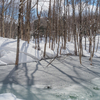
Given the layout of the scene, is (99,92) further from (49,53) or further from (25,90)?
(49,53)

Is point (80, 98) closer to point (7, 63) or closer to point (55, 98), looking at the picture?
point (55, 98)

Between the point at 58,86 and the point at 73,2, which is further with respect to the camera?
the point at 73,2

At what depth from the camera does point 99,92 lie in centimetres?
507

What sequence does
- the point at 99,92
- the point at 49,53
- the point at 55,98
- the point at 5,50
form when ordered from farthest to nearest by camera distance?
1. the point at 49,53
2. the point at 5,50
3. the point at 99,92
4. the point at 55,98

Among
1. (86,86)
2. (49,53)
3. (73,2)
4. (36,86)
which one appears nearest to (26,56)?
(49,53)

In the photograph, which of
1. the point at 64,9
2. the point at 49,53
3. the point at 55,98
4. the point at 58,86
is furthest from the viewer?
the point at 64,9

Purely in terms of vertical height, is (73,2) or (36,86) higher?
(73,2)

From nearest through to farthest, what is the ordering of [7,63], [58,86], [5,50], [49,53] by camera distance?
[58,86], [7,63], [5,50], [49,53]

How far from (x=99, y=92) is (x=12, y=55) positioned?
8819 mm

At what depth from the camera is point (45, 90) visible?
5285 millimetres

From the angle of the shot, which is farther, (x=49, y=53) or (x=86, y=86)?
(x=49, y=53)

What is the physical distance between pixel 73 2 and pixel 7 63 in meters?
12.2

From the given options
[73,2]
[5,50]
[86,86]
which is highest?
[73,2]

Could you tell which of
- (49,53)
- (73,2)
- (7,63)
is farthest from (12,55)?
(73,2)
